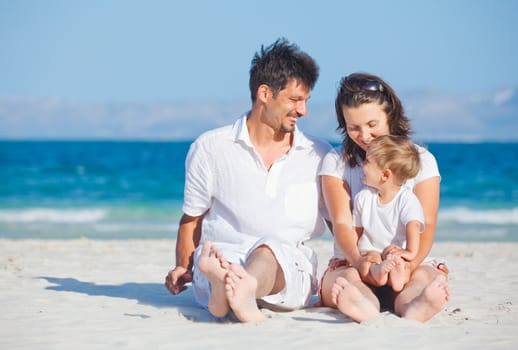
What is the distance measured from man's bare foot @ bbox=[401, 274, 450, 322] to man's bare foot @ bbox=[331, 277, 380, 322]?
18 centimetres

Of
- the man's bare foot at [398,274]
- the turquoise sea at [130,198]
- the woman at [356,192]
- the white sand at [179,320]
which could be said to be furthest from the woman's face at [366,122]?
the turquoise sea at [130,198]

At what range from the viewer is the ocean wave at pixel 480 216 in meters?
14.9

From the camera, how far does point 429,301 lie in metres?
3.94

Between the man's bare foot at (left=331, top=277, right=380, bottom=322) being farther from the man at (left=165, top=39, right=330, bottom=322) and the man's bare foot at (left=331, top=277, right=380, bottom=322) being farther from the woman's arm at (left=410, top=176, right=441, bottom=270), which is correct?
the woman's arm at (left=410, top=176, right=441, bottom=270)

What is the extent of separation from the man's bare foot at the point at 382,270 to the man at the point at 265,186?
47 centimetres

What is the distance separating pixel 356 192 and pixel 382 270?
596 millimetres

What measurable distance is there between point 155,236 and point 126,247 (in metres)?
2.62

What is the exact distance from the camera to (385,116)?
14.2 feet

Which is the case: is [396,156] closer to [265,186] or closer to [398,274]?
[398,274]

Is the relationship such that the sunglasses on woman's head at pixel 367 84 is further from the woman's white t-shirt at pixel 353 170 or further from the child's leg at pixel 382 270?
the child's leg at pixel 382 270

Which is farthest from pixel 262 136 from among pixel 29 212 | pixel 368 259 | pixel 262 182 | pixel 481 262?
pixel 29 212

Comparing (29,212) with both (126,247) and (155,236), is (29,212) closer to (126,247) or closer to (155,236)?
(155,236)

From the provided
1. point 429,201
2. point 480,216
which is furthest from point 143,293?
point 480,216

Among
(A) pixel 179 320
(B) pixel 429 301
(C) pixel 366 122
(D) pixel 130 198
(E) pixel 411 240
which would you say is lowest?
(A) pixel 179 320
